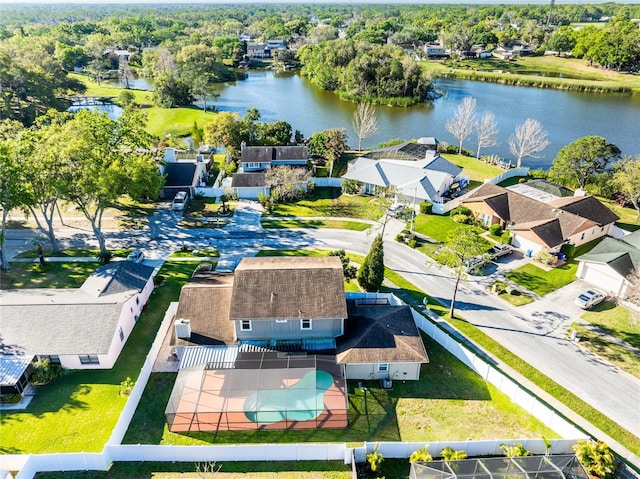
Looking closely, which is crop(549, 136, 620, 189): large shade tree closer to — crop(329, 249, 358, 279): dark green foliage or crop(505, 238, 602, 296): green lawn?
crop(505, 238, 602, 296): green lawn

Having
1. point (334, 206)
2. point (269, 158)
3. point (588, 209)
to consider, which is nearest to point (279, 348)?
point (334, 206)

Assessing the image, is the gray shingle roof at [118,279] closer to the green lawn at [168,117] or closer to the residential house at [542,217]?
the residential house at [542,217]

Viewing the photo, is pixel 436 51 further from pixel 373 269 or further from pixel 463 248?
pixel 373 269

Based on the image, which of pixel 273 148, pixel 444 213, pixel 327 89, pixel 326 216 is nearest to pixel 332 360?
pixel 326 216

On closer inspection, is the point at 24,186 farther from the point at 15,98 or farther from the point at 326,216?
the point at 15,98

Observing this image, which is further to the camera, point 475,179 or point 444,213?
point 475,179

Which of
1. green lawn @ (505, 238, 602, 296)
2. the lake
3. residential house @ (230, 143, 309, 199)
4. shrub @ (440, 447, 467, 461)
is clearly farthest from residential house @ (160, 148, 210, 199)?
shrub @ (440, 447, 467, 461)
